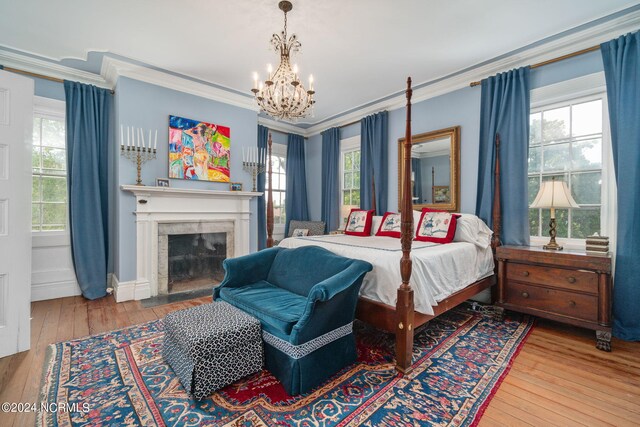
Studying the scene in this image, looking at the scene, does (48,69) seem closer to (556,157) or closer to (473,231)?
(473,231)

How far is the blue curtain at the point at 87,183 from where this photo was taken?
136 inches

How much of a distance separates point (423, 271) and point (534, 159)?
85.9 inches

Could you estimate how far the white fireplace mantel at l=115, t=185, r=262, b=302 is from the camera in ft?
11.4

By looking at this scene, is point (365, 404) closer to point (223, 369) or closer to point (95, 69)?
point (223, 369)

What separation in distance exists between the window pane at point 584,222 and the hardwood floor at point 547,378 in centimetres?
95

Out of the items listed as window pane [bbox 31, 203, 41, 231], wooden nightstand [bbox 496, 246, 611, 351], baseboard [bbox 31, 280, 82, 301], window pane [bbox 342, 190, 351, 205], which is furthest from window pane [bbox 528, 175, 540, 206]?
window pane [bbox 31, 203, 41, 231]

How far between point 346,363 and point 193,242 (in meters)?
2.92

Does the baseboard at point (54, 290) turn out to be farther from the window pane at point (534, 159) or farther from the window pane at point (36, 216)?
the window pane at point (534, 159)

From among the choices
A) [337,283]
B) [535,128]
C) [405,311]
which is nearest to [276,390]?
[337,283]

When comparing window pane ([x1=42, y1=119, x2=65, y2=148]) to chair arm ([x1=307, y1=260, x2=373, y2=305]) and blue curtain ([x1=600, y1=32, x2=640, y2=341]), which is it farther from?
blue curtain ([x1=600, y1=32, x2=640, y2=341])

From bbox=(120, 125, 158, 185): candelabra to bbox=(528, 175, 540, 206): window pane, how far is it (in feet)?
14.8

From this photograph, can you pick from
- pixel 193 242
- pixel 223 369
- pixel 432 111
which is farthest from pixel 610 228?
pixel 193 242

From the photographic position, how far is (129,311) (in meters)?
3.07

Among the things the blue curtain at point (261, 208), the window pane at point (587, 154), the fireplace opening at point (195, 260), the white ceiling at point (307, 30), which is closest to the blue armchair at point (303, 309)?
the fireplace opening at point (195, 260)
